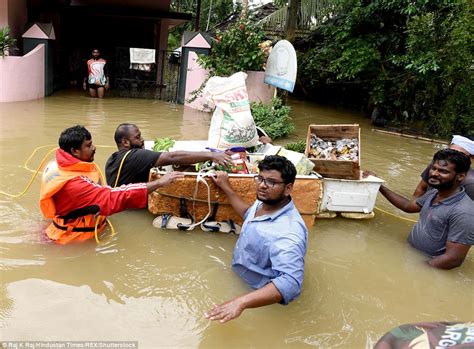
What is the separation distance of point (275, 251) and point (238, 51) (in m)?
7.47

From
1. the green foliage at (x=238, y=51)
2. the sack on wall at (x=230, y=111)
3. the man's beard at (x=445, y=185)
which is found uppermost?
the green foliage at (x=238, y=51)

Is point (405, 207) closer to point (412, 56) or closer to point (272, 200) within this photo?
point (272, 200)

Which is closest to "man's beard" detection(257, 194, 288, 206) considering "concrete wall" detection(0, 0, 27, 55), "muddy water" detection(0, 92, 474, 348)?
"muddy water" detection(0, 92, 474, 348)

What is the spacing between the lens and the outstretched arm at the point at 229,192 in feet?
11.7

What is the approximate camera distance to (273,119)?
8.62 metres

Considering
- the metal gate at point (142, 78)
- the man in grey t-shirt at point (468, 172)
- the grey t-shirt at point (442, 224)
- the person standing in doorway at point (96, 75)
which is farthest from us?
the metal gate at point (142, 78)

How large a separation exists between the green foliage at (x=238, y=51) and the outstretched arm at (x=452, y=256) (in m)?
6.51

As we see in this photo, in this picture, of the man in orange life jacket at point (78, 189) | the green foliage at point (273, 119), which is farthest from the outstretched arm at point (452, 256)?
the green foliage at point (273, 119)

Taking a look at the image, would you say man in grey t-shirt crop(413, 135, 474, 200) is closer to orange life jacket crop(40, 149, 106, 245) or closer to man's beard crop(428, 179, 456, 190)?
man's beard crop(428, 179, 456, 190)

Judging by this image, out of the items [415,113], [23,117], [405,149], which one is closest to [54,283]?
[23,117]

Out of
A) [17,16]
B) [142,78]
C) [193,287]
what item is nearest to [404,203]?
[193,287]

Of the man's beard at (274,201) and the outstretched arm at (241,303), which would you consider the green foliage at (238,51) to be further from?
the outstretched arm at (241,303)

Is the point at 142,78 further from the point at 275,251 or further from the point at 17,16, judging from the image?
the point at 275,251

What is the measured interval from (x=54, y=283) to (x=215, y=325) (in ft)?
3.96
